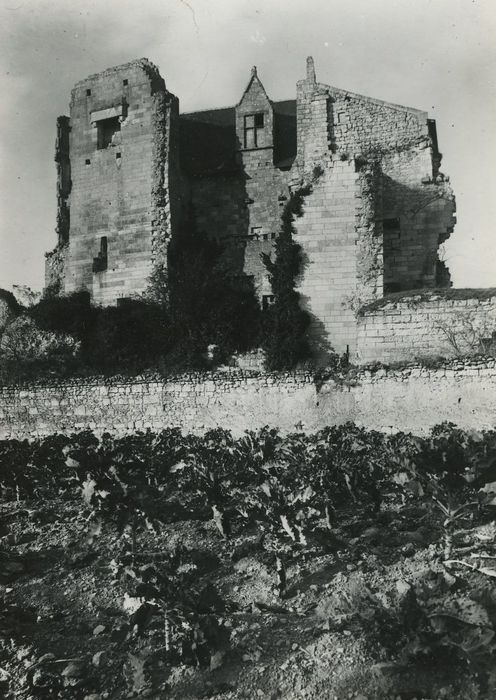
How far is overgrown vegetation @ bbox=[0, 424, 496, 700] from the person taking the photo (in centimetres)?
457

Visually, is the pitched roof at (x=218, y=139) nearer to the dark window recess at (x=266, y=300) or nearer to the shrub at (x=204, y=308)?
the shrub at (x=204, y=308)

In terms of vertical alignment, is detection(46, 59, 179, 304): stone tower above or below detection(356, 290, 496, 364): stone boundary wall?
above

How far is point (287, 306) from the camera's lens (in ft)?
64.2

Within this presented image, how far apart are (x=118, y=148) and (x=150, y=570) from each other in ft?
64.4

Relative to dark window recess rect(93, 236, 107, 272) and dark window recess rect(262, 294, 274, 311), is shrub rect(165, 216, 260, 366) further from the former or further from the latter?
dark window recess rect(93, 236, 107, 272)

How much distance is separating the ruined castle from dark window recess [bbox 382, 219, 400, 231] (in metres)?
0.04

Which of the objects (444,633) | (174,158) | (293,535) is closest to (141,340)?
(174,158)

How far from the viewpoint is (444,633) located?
436 cm

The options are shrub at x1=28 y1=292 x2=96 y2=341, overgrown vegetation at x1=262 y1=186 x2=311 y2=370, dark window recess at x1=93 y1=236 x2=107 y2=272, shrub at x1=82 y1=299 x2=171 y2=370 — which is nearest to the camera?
overgrown vegetation at x1=262 y1=186 x2=311 y2=370

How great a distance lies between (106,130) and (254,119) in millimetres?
5944

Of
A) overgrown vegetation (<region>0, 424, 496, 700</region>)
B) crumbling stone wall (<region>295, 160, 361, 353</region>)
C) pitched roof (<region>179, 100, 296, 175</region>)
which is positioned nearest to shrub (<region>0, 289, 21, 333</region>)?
pitched roof (<region>179, 100, 296, 175</region>)

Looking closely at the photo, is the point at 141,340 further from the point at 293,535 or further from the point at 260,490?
the point at 293,535

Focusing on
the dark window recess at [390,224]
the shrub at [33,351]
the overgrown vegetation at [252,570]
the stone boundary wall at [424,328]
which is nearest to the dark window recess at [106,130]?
the shrub at [33,351]

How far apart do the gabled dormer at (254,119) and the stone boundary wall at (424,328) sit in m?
10.2
